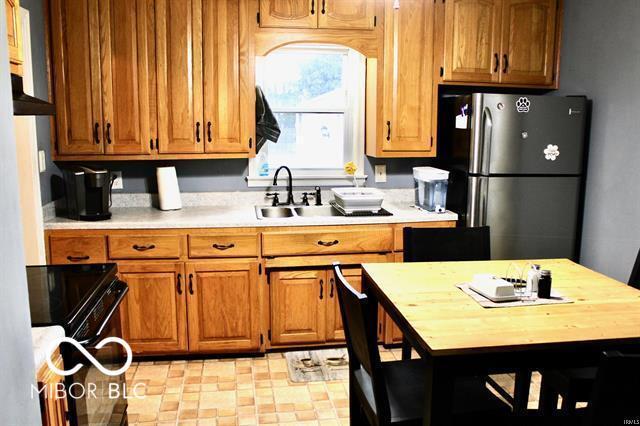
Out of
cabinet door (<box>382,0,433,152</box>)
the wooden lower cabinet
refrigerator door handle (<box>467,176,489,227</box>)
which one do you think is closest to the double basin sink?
cabinet door (<box>382,0,433,152</box>)

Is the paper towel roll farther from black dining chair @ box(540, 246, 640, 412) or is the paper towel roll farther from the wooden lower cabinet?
black dining chair @ box(540, 246, 640, 412)

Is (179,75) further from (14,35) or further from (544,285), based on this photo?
(544,285)

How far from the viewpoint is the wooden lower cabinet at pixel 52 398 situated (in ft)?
4.89

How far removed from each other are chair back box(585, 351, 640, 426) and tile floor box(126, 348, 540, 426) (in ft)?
4.88

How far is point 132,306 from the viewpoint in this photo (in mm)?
3355

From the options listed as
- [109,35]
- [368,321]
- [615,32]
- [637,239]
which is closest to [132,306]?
[109,35]

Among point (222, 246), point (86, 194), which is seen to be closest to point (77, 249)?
point (86, 194)

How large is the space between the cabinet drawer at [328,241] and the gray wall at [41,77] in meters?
1.33

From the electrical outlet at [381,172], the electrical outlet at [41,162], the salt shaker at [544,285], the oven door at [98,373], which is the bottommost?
the oven door at [98,373]

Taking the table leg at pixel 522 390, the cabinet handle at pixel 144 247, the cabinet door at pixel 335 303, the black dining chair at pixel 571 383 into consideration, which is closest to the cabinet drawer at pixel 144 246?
the cabinet handle at pixel 144 247

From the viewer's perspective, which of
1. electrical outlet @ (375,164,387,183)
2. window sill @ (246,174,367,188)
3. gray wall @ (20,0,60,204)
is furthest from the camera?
electrical outlet @ (375,164,387,183)

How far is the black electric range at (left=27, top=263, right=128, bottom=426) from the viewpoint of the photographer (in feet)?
5.58

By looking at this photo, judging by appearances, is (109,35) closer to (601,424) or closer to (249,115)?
(249,115)

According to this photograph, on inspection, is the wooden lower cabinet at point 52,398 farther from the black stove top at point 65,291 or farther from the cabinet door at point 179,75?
the cabinet door at point 179,75
